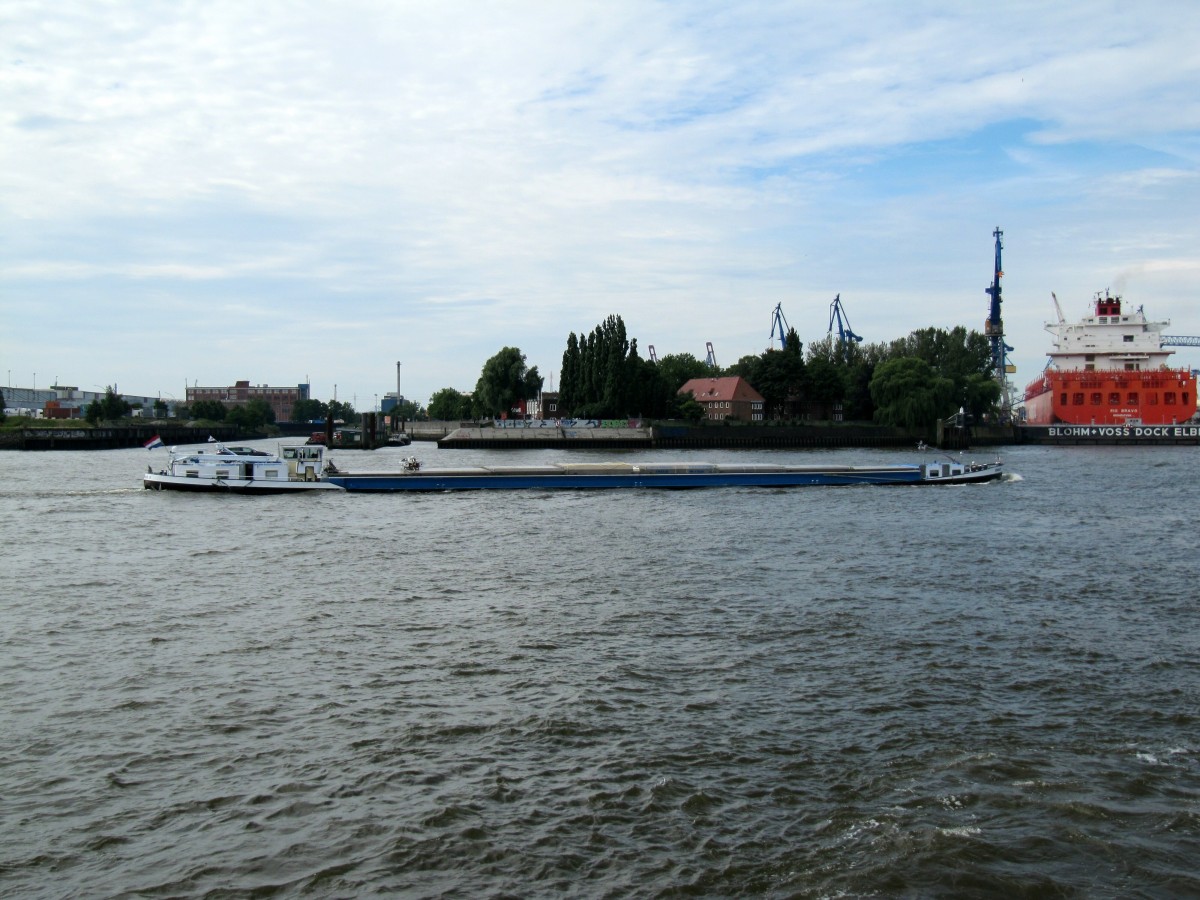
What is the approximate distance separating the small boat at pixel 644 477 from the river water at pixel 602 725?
27751 mm

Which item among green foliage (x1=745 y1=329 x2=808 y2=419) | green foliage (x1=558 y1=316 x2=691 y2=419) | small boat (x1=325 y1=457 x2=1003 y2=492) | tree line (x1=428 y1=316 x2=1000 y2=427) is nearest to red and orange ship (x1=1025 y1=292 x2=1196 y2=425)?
tree line (x1=428 y1=316 x2=1000 y2=427)

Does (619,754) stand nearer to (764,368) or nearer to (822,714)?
(822,714)

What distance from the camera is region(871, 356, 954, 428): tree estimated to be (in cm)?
12394

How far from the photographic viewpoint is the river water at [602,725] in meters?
10.0

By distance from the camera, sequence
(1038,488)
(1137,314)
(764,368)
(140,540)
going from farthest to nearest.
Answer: (764,368), (1137,314), (1038,488), (140,540)

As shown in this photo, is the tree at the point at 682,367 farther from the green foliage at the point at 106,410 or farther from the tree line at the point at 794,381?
the green foliage at the point at 106,410

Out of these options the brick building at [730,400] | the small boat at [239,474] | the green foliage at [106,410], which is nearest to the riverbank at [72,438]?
the green foliage at [106,410]

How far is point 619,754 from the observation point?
510 inches

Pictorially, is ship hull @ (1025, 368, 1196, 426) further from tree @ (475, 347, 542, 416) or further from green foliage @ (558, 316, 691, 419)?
tree @ (475, 347, 542, 416)

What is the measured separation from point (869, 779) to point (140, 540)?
3064 centimetres

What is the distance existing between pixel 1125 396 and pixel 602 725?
130 metres

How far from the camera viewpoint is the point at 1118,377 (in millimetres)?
124000

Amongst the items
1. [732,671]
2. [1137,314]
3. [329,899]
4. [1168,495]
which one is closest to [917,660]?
[732,671]

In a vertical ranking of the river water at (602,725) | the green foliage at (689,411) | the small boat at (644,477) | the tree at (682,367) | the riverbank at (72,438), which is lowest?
the river water at (602,725)
